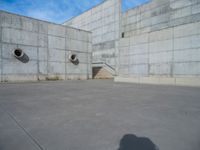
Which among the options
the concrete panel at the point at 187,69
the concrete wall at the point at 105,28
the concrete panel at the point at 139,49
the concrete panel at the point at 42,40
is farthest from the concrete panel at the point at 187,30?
the concrete panel at the point at 42,40

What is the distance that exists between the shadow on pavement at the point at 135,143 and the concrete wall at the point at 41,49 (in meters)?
12.2

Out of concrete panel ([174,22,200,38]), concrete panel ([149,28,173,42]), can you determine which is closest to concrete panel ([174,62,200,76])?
concrete panel ([174,22,200,38])

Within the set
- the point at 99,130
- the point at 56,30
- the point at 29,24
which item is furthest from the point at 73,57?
the point at 99,130

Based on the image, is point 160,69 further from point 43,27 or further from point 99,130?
point 43,27

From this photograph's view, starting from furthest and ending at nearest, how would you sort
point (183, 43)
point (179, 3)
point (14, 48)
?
point (179, 3) < point (14, 48) < point (183, 43)

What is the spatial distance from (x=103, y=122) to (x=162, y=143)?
108 centimetres

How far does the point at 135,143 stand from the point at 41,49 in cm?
1316

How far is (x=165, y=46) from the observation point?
38.3ft

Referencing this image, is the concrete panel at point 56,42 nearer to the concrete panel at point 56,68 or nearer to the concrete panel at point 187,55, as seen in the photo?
the concrete panel at point 56,68

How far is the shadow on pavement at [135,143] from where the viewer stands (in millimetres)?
1788

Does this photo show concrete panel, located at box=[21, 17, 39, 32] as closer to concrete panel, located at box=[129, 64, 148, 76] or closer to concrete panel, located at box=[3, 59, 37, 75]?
concrete panel, located at box=[3, 59, 37, 75]

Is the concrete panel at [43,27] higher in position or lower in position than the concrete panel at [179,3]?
lower

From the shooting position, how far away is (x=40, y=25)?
42.7ft

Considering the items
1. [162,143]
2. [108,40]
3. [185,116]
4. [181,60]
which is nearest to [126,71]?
[181,60]
